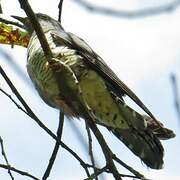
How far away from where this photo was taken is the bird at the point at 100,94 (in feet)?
12.3

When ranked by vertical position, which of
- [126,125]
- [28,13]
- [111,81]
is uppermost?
[28,13]

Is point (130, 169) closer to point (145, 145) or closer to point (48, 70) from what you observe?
point (145, 145)

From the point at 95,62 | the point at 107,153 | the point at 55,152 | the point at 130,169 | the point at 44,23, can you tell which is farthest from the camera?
the point at 44,23

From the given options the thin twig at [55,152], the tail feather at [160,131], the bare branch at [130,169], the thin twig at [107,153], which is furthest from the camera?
the tail feather at [160,131]

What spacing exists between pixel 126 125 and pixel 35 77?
0.75m

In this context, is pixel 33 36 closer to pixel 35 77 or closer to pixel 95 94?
pixel 35 77

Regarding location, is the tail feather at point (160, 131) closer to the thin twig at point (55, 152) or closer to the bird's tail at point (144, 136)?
the bird's tail at point (144, 136)

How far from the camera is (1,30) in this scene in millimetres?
3715

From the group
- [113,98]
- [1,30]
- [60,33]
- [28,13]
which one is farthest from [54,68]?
[60,33]

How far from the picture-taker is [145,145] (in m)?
3.82

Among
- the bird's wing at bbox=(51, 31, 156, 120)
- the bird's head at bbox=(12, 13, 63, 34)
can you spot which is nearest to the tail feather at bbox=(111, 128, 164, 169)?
the bird's wing at bbox=(51, 31, 156, 120)

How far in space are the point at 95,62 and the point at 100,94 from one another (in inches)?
9.8

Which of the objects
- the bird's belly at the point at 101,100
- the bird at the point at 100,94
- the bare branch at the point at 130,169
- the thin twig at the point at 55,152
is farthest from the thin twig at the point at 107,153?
the bird's belly at the point at 101,100

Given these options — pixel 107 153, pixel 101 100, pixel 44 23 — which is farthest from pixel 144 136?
pixel 44 23
